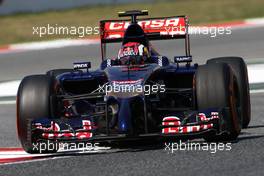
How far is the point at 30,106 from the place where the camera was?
28.3 ft

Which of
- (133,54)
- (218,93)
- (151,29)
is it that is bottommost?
(218,93)

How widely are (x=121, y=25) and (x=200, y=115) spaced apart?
2.87 meters

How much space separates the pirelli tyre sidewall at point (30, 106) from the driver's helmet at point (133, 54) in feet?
3.77

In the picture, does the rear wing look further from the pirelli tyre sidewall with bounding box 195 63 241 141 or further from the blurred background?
the blurred background

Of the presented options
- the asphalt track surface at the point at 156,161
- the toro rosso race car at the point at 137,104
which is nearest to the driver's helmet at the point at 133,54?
the toro rosso race car at the point at 137,104

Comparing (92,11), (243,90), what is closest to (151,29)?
(243,90)

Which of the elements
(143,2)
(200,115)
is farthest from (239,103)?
(143,2)

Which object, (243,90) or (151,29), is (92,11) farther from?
(243,90)

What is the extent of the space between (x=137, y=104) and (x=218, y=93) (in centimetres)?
75

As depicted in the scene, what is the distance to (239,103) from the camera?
9188 mm

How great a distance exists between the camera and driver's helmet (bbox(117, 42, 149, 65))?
377 inches

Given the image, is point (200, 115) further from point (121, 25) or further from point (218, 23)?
point (218, 23)

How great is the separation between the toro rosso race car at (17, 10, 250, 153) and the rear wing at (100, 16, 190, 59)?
39.5 inches

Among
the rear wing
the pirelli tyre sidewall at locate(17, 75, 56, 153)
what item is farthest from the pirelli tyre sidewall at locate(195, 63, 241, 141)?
the rear wing
